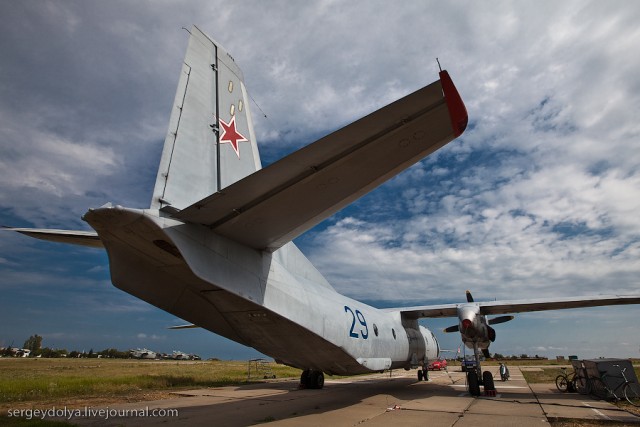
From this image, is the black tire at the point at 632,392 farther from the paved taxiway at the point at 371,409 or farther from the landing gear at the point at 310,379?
the landing gear at the point at 310,379

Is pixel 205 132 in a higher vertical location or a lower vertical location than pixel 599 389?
higher

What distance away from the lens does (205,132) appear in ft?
22.0

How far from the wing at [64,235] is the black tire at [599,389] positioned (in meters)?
14.3

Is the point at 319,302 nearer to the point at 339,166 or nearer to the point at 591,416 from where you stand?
the point at 339,166

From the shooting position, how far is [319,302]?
827 cm

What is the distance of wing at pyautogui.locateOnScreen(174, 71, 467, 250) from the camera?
4094 millimetres

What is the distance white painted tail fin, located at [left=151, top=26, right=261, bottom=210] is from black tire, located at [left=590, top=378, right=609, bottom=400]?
40.6 ft

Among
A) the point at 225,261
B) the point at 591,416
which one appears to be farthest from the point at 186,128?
the point at 591,416

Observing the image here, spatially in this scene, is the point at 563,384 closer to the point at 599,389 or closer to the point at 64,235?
the point at 599,389

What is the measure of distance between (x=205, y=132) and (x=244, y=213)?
7.23 feet

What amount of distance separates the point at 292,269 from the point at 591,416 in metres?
7.65

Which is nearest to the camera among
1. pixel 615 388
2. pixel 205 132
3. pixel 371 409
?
pixel 205 132

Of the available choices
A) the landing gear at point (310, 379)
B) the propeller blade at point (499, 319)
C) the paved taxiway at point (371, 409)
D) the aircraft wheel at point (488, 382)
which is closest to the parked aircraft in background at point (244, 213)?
the paved taxiway at point (371, 409)

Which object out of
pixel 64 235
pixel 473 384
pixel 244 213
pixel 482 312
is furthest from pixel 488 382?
pixel 64 235
